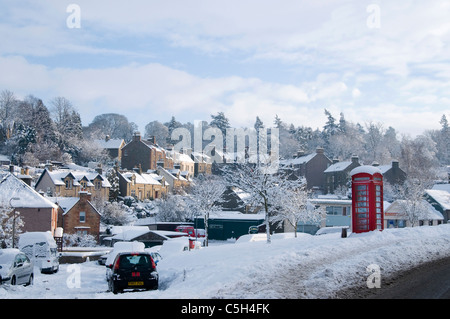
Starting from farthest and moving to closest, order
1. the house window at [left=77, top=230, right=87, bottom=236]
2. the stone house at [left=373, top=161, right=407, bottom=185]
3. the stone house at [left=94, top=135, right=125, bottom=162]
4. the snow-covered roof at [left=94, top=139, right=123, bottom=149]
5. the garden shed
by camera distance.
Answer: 1. the snow-covered roof at [left=94, top=139, right=123, bottom=149]
2. the stone house at [left=94, top=135, right=125, bottom=162]
3. the stone house at [left=373, top=161, right=407, bottom=185]
4. the garden shed
5. the house window at [left=77, top=230, right=87, bottom=236]

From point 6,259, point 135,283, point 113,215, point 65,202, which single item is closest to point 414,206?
point 113,215

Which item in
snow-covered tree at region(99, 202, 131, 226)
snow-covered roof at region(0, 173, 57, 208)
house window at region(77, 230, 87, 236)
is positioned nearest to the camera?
snow-covered roof at region(0, 173, 57, 208)

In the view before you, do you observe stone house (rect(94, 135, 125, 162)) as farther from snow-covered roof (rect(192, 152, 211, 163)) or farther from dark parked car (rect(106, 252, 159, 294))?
dark parked car (rect(106, 252, 159, 294))

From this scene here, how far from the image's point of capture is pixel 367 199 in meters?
23.8

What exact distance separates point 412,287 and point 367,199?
1137 cm

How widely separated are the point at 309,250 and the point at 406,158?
8748 cm

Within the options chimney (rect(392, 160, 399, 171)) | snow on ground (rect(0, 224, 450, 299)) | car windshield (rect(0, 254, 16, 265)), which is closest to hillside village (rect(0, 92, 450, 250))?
chimney (rect(392, 160, 399, 171))

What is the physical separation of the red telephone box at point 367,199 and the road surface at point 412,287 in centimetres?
832

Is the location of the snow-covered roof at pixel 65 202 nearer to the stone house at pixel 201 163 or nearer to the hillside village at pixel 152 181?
the hillside village at pixel 152 181

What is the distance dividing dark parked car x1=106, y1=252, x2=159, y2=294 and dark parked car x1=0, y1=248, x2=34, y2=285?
4.30 metres

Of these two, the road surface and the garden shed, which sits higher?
the road surface

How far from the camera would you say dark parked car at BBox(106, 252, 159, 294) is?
53.3 ft
